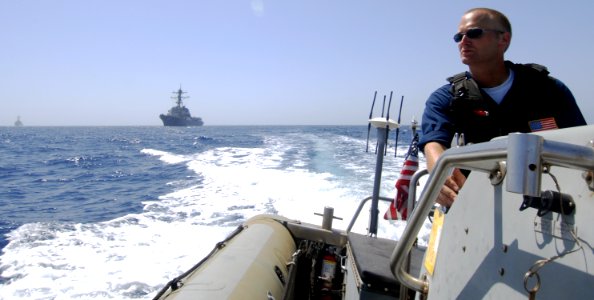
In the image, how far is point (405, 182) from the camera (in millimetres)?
2590

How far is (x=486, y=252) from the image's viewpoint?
95 cm

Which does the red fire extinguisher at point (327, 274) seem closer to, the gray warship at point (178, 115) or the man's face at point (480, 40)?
the man's face at point (480, 40)

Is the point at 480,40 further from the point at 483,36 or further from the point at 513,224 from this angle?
the point at 513,224

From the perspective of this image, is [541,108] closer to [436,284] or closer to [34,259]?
[436,284]

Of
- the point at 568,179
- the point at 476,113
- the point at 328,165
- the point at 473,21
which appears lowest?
the point at 328,165

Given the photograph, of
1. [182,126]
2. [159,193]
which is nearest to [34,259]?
[159,193]

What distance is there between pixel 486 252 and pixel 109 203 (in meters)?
13.3

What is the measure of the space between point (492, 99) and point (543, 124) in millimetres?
221

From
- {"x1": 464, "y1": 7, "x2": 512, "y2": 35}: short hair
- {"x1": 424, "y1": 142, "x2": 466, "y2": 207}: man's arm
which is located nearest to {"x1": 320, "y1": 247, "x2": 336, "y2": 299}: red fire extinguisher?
{"x1": 424, "y1": 142, "x2": 466, "y2": 207}: man's arm

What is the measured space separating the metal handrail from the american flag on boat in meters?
1.18

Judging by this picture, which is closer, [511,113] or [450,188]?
[450,188]

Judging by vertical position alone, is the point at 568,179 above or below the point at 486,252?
above

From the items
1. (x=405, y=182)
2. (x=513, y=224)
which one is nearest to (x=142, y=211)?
(x=405, y=182)

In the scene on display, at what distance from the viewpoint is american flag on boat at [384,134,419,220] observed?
237cm
